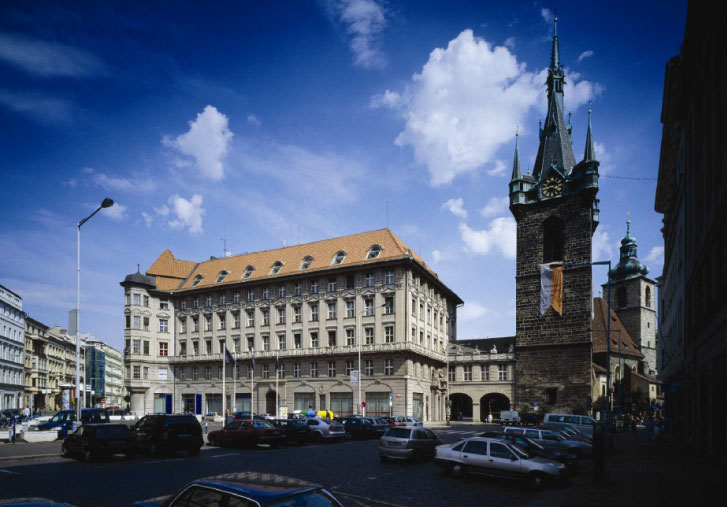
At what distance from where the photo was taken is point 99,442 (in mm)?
21438

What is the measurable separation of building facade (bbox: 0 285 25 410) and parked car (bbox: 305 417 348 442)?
58.8 metres

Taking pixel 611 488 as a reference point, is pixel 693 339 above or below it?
above

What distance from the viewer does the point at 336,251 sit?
6512 centimetres

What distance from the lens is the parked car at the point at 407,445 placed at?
21.9 meters

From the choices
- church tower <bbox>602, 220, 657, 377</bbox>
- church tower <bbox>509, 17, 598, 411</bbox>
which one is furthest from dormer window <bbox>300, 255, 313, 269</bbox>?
church tower <bbox>602, 220, 657, 377</bbox>

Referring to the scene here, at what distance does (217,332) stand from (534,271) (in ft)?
130

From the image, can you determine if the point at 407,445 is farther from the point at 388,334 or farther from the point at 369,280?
the point at 369,280

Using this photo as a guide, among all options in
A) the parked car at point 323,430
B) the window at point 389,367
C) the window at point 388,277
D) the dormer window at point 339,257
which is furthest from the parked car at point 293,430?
the dormer window at point 339,257

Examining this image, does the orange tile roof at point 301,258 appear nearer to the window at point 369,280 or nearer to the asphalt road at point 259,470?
the window at point 369,280

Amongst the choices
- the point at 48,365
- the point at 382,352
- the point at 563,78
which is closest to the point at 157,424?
the point at 382,352

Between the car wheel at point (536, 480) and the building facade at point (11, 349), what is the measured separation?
76868 mm

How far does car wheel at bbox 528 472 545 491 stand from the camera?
53.9ft

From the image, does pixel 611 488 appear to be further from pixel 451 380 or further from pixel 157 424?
pixel 451 380

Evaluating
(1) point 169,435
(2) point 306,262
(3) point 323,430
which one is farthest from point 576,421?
(2) point 306,262
